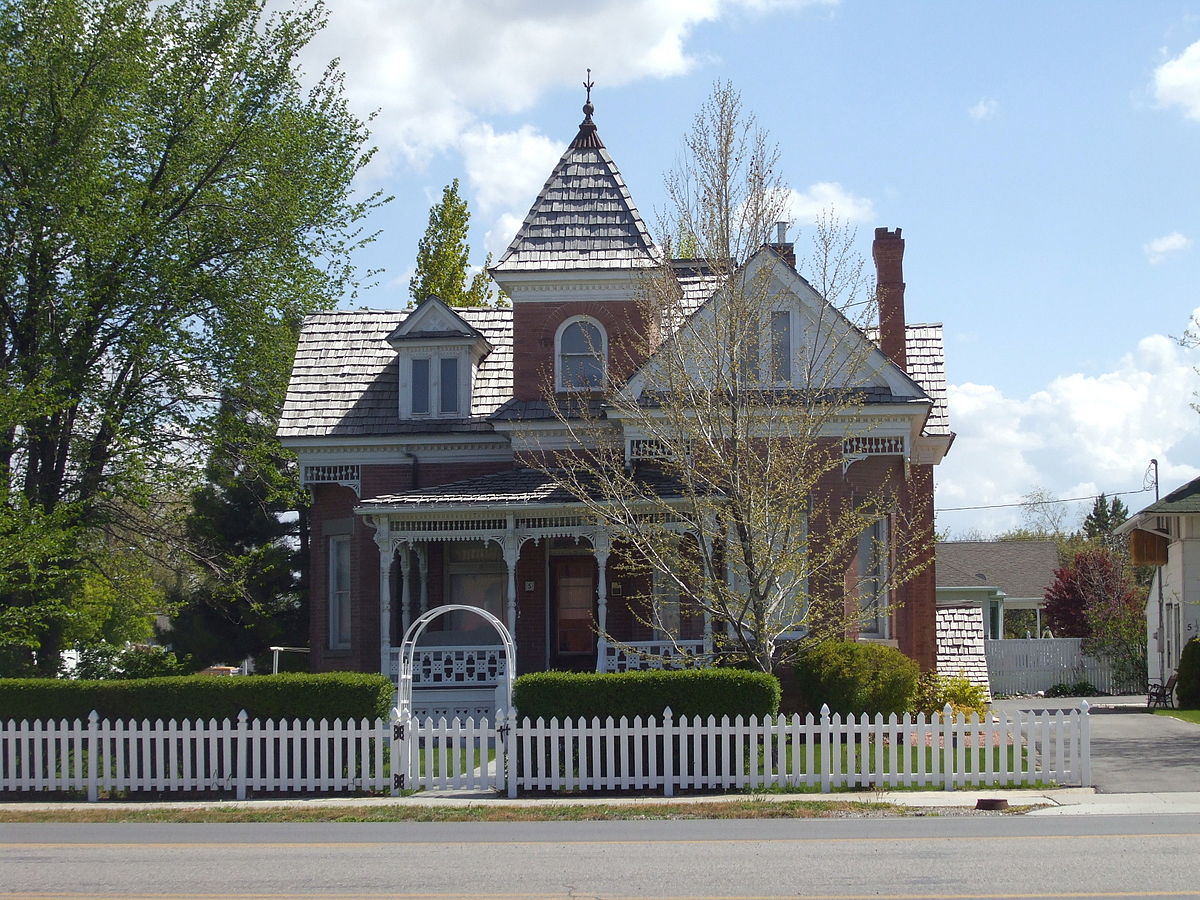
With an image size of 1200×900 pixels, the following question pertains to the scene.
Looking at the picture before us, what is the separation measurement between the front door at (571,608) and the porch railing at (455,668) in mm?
2514

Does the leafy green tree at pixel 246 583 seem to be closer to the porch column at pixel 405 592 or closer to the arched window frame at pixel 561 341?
the porch column at pixel 405 592

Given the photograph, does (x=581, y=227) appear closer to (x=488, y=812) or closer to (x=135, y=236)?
(x=135, y=236)

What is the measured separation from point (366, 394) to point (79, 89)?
294 inches

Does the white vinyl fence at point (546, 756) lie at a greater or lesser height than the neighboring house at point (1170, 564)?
lesser

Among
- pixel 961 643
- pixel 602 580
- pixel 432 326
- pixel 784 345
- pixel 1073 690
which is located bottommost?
pixel 1073 690

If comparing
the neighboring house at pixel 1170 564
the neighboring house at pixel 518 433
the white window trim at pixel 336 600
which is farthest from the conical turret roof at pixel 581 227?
the neighboring house at pixel 1170 564

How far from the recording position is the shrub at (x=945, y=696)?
21688mm

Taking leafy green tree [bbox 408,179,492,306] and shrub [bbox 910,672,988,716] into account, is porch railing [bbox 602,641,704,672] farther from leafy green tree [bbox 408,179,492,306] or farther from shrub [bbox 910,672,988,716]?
leafy green tree [bbox 408,179,492,306]

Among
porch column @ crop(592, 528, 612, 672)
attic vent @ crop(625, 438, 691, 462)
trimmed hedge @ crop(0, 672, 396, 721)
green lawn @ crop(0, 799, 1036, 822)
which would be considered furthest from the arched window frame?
green lawn @ crop(0, 799, 1036, 822)

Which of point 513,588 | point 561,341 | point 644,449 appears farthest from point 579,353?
point 513,588

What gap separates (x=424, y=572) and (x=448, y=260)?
1856 cm

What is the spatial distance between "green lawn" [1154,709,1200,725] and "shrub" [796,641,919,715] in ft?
25.0

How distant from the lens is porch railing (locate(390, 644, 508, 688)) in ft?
69.1

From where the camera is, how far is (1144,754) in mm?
18531
